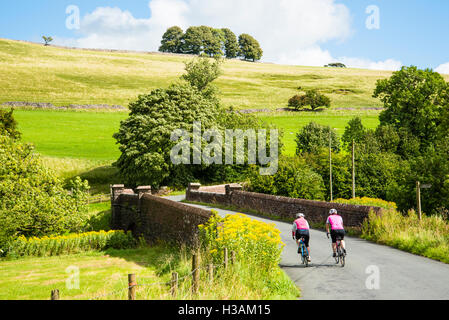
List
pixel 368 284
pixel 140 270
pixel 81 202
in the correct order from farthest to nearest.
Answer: pixel 81 202 → pixel 140 270 → pixel 368 284

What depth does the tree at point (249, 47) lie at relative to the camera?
170 metres

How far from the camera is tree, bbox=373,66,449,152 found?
161 ft

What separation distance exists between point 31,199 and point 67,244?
3.99 metres

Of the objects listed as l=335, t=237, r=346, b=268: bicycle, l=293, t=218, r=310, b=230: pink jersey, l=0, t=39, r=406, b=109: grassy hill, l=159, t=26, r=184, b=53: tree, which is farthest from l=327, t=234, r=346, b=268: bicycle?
l=159, t=26, r=184, b=53: tree

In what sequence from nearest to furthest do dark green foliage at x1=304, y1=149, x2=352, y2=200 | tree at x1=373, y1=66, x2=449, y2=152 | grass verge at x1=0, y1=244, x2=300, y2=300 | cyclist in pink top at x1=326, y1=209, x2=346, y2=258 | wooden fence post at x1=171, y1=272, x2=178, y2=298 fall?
wooden fence post at x1=171, y1=272, x2=178, y2=298 < grass verge at x1=0, y1=244, x2=300, y2=300 < cyclist in pink top at x1=326, y1=209, x2=346, y2=258 < dark green foliage at x1=304, y1=149, x2=352, y2=200 < tree at x1=373, y1=66, x2=449, y2=152

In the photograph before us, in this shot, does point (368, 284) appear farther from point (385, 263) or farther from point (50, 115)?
point (50, 115)

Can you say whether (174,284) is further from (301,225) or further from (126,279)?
(126,279)

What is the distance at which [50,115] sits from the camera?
73.8 m

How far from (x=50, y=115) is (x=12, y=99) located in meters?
11.2

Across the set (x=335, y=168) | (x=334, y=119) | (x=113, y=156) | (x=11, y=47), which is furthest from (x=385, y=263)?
(x=11, y=47)

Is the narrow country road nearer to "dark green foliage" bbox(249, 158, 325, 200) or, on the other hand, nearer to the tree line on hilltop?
"dark green foliage" bbox(249, 158, 325, 200)

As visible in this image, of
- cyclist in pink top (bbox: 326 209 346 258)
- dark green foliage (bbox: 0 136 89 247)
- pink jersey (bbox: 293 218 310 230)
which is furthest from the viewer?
dark green foliage (bbox: 0 136 89 247)

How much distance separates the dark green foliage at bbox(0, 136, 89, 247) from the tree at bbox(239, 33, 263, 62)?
146 metres

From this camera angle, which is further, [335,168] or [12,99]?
[12,99]
